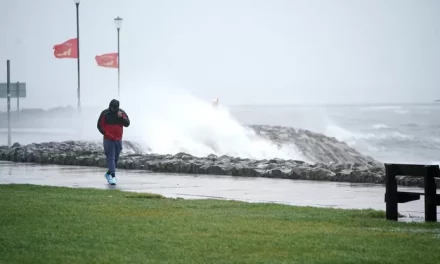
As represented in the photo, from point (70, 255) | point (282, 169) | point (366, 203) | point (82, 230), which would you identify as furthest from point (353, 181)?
point (70, 255)

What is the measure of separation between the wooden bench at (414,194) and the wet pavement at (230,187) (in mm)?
349

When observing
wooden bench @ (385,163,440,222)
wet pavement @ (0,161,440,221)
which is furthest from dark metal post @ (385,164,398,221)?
wet pavement @ (0,161,440,221)

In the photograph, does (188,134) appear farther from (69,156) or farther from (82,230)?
(82,230)

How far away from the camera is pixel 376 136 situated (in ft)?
284

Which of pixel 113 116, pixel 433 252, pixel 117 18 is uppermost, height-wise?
pixel 117 18

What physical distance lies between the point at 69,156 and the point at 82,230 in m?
17.0

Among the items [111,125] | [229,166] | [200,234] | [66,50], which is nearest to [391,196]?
[200,234]

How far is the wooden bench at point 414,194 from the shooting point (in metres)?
13.3

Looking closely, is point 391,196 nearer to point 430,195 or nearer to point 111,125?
point 430,195

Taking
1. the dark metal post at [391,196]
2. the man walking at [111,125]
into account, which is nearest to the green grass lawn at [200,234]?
the dark metal post at [391,196]

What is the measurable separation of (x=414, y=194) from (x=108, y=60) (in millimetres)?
38044

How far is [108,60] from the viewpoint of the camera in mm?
50562

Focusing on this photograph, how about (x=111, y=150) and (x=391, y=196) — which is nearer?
(x=391, y=196)

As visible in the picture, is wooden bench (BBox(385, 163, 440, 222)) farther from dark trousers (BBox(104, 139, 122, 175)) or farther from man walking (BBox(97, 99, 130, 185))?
dark trousers (BBox(104, 139, 122, 175))
